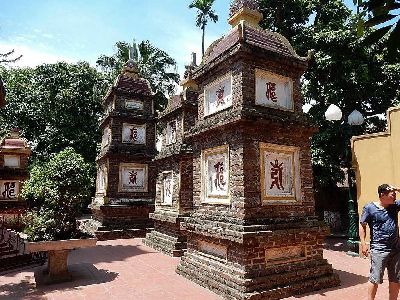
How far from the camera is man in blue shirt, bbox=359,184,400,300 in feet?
15.6

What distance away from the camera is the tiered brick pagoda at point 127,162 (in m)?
14.1

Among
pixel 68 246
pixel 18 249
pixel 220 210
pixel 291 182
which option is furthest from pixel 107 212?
pixel 291 182

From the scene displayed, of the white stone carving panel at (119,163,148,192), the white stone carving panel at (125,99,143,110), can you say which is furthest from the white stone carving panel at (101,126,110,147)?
the white stone carving panel at (119,163,148,192)

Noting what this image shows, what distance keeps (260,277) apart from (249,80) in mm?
3992

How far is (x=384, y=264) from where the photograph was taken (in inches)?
187

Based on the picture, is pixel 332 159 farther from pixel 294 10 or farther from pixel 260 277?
pixel 260 277

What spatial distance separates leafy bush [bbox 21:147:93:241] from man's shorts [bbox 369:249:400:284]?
6.55 m

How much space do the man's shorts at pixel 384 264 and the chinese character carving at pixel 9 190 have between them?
17.0 meters

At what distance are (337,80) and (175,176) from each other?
7779 millimetres

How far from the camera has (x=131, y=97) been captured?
612 inches

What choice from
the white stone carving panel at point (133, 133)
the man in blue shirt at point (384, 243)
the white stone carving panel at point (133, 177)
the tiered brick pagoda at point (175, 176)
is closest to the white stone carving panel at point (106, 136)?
the white stone carving panel at point (133, 133)

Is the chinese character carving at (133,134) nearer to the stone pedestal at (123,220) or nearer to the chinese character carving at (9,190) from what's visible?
the stone pedestal at (123,220)

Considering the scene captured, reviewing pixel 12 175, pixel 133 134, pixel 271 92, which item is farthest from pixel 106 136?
pixel 271 92

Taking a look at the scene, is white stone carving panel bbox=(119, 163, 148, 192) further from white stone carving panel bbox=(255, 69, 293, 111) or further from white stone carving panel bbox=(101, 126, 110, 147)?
Result: white stone carving panel bbox=(255, 69, 293, 111)
